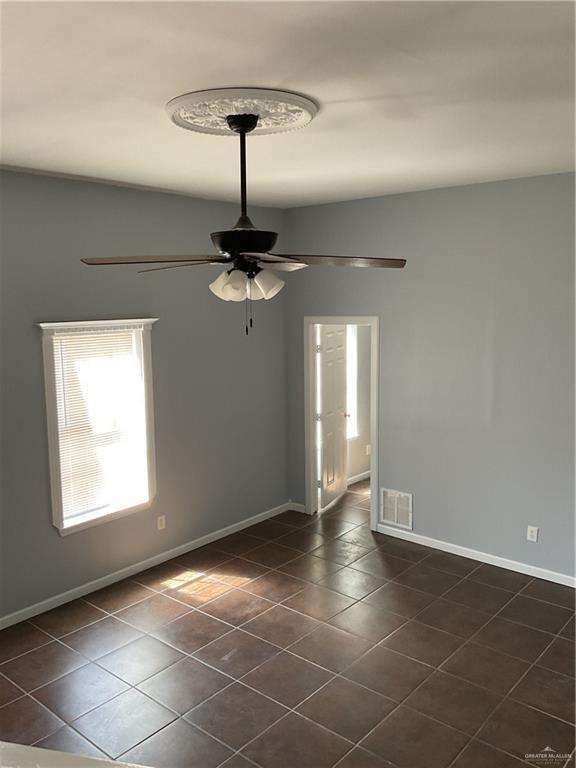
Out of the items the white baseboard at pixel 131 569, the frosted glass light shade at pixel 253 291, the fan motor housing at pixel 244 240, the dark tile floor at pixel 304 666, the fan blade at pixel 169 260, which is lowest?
the dark tile floor at pixel 304 666

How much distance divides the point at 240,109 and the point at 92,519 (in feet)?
10.7

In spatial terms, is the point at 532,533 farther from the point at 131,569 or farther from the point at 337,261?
the point at 337,261

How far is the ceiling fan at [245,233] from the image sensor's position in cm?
263

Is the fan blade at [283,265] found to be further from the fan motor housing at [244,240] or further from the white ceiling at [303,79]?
the white ceiling at [303,79]

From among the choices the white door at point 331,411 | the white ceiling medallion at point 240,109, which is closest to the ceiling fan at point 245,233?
the white ceiling medallion at point 240,109

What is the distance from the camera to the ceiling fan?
2631mm

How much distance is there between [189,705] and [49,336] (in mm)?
2546

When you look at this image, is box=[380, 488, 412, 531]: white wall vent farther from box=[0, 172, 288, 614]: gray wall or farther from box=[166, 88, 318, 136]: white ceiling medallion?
box=[166, 88, 318, 136]: white ceiling medallion

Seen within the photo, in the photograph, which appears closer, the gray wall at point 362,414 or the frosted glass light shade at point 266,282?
the frosted glass light shade at point 266,282

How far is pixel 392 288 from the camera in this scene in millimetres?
5633

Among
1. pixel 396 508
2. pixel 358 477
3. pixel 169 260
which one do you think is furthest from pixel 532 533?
pixel 169 260

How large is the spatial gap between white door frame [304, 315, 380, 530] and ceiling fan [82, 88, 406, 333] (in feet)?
9.68

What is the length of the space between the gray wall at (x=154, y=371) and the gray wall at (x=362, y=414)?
1.41m

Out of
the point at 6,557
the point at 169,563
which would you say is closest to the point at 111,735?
the point at 6,557
